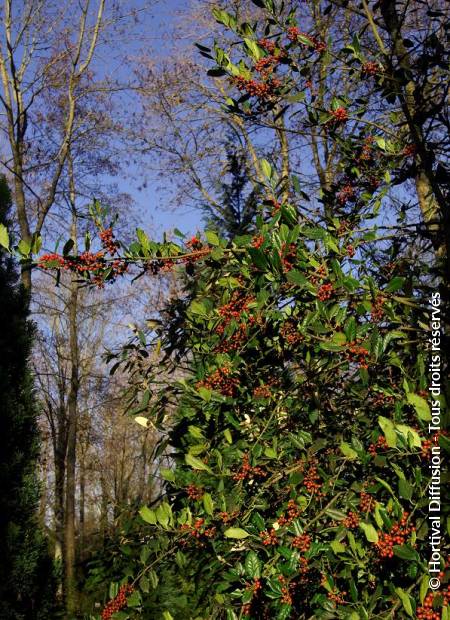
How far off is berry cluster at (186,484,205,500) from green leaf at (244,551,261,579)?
1.72ft

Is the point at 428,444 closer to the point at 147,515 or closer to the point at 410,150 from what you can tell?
the point at 147,515

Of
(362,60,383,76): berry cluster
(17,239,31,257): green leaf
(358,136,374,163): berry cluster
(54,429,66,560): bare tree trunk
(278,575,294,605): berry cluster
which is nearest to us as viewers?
(278,575,294,605): berry cluster

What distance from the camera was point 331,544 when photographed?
1788 mm

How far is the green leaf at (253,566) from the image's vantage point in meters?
Result: 1.87

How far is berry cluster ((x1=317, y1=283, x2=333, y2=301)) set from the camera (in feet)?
6.86

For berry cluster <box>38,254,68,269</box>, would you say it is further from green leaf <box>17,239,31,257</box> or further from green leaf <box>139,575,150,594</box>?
green leaf <box>139,575,150,594</box>

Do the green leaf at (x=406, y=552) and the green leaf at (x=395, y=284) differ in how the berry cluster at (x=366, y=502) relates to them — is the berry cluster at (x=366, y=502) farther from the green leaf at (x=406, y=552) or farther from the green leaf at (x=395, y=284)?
the green leaf at (x=395, y=284)

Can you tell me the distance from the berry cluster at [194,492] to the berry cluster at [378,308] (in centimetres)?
97

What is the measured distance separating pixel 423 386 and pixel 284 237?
660mm

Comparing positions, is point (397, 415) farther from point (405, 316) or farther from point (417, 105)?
point (417, 105)

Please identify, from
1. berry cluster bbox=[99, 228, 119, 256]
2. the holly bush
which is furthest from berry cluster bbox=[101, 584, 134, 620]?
berry cluster bbox=[99, 228, 119, 256]

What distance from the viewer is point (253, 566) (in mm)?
1881

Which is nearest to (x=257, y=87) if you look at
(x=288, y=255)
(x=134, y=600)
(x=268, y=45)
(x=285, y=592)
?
(x=268, y=45)

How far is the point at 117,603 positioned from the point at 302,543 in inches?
29.6
